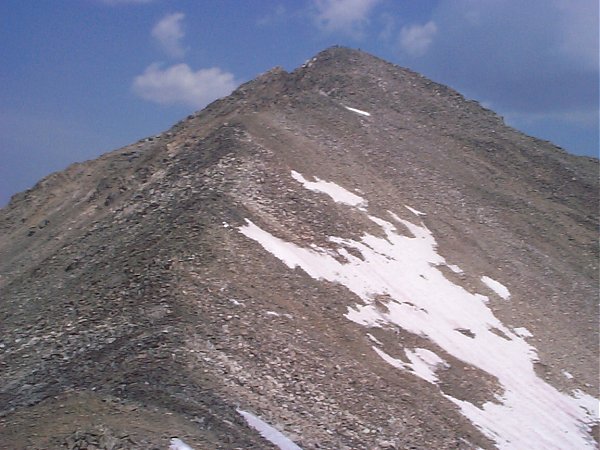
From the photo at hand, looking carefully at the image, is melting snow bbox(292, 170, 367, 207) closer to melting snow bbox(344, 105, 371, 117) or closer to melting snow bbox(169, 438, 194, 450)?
melting snow bbox(344, 105, 371, 117)

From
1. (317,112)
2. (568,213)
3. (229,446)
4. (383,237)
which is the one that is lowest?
(229,446)

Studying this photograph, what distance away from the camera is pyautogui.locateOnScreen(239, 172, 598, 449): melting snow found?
82.5ft

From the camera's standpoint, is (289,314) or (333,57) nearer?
(289,314)

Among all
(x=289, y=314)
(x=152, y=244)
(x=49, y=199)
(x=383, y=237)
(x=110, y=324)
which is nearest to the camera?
(x=110, y=324)

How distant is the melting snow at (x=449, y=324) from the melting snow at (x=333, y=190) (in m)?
0.08

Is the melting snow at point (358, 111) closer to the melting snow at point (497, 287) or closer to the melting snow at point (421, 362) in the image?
the melting snow at point (497, 287)

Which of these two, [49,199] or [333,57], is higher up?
[333,57]

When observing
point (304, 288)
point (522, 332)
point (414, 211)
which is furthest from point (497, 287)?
point (304, 288)

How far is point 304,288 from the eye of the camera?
82.8 ft

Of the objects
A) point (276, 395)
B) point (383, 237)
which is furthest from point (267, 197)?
point (276, 395)

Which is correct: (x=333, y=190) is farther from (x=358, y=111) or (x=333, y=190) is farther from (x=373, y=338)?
(x=358, y=111)

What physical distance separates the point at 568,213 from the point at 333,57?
70.6ft

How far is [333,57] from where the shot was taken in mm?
57000

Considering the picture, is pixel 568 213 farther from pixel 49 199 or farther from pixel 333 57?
pixel 49 199
